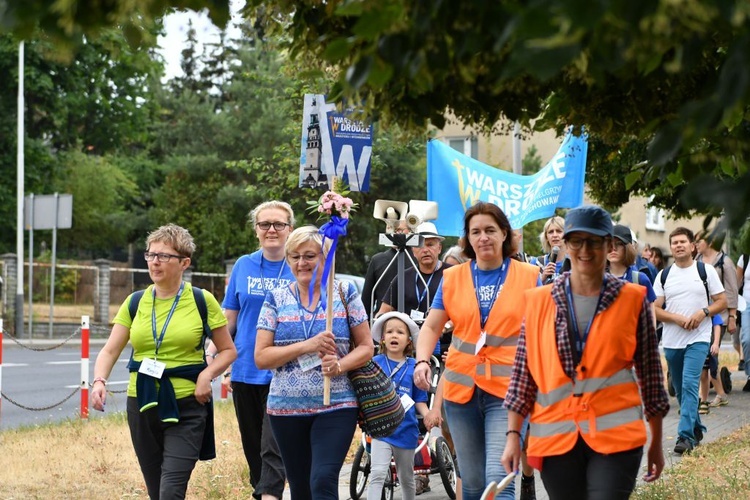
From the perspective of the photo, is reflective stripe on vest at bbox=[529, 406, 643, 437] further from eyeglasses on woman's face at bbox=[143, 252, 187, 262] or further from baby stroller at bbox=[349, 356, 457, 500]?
baby stroller at bbox=[349, 356, 457, 500]

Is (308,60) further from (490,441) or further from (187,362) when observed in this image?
(187,362)

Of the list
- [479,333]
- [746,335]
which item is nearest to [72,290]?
[746,335]

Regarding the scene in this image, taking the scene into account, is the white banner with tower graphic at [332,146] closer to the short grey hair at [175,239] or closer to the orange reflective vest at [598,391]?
the short grey hair at [175,239]

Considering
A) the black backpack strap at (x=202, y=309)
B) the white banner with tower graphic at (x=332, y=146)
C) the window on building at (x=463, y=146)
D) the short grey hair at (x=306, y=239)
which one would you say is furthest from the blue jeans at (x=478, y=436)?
the window on building at (x=463, y=146)

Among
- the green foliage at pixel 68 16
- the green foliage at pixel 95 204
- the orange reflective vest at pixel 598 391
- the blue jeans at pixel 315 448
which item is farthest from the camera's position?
the green foliage at pixel 95 204

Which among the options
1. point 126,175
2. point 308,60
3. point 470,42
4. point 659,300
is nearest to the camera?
point 470,42

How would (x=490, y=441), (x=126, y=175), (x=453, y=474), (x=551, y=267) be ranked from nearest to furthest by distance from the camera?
1. (x=490, y=441)
2. (x=453, y=474)
3. (x=551, y=267)
4. (x=126, y=175)

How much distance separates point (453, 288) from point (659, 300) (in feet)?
16.1

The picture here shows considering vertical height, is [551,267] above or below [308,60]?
below

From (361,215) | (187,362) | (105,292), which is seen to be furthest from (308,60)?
(361,215)

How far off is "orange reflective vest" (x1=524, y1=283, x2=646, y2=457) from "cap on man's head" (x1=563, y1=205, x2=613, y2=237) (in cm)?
26

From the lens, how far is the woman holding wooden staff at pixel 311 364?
6.02 m

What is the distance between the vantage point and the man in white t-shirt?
9.85m

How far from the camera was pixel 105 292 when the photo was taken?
35.2 meters
